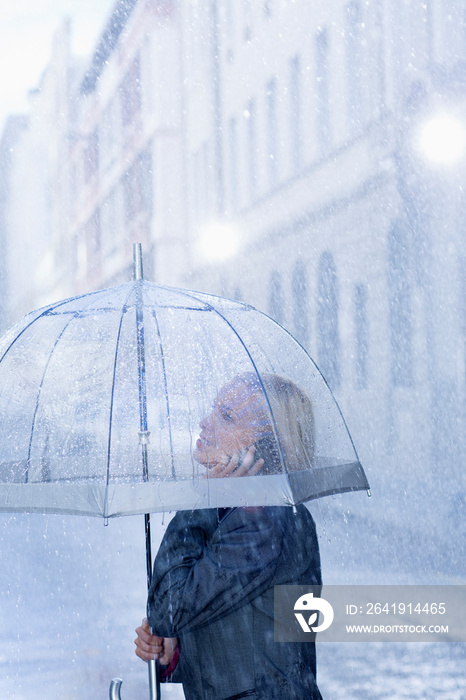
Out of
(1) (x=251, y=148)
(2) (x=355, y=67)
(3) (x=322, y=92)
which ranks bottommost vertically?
(2) (x=355, y=67)

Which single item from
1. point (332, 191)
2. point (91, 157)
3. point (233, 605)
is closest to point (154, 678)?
point (233, 605)

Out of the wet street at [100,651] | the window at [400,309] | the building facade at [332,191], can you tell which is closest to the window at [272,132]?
the building facade at [332,191]

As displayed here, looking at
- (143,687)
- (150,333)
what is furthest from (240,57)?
(150,333)

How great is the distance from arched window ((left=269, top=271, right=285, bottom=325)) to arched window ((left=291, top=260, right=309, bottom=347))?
0.75 m

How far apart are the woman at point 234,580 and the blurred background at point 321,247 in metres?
0.53

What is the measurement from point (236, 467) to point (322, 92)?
65.8ft

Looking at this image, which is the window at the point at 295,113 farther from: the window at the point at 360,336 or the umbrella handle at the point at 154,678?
the umbrella handle at the point at 154,678

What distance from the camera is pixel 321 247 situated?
69.3ft

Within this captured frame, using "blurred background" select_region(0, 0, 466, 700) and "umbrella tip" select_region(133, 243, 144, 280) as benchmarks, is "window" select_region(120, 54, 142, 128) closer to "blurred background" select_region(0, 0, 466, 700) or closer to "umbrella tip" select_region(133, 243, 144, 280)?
"blurred background" select_region(0, 0, 466, 700)

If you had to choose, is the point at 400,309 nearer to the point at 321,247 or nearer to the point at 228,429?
the point at 321,247

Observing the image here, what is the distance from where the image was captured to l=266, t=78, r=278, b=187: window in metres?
24.1

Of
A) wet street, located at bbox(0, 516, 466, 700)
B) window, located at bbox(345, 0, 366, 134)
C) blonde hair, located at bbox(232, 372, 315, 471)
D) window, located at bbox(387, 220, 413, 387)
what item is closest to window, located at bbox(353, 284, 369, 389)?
window, located at bbox(387, 220, 413, 387)

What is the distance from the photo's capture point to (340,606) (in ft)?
23.6

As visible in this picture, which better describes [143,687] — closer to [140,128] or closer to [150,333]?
[150,333]
